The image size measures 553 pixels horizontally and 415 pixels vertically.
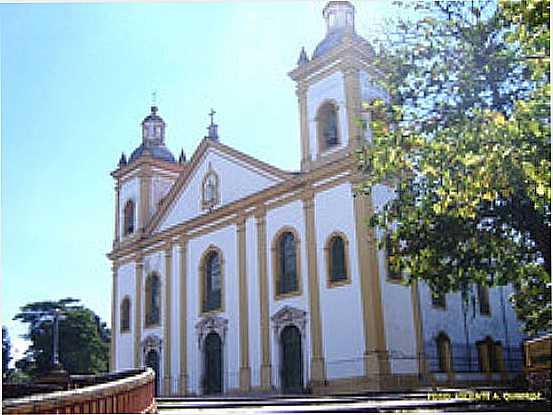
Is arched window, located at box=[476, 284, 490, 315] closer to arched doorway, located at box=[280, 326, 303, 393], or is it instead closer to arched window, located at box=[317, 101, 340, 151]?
arched doorway, located at box=[280, 326, 303, 393]

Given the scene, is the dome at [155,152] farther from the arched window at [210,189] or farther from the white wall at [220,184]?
the arched window at [210,189]

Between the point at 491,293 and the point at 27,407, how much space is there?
1825cm

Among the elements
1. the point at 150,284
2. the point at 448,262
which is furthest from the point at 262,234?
the point at 448,262

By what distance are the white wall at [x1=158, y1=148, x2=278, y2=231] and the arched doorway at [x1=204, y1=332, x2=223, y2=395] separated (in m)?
3.97

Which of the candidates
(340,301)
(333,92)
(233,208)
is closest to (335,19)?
(333,92)

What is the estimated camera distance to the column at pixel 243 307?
18.0m

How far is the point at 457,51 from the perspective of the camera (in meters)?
8.83

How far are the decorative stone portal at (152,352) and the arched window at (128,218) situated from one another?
4.46 m

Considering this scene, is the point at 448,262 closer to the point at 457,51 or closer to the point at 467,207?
the point at 467,207

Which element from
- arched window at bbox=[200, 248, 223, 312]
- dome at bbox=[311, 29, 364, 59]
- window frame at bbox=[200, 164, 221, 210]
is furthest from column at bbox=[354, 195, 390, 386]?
window frame at bbox=[200, 164, 221, 210]

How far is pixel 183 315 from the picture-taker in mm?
20656

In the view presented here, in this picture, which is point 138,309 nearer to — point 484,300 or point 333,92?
point 333,92

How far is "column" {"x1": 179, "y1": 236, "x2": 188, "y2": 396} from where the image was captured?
2007 centimetres

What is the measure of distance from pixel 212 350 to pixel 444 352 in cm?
656
